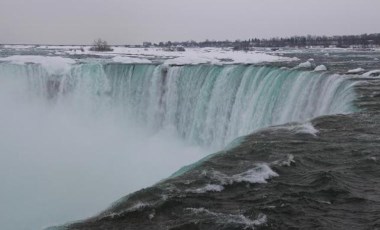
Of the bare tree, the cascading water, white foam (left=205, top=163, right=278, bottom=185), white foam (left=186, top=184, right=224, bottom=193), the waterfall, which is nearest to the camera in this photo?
white foam (left=186, top=184, right=224, bottom=193)

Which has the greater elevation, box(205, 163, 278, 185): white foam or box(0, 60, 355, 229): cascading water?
box(205, 163, 278, 185): white foam

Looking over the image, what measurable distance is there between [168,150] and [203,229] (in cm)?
1467

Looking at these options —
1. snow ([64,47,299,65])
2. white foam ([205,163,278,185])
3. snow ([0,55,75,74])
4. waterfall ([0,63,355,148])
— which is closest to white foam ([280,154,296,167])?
white foam ([205,163,278,185])

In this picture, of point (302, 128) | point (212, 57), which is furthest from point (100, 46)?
point (302, 128)

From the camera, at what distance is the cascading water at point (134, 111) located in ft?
48.9

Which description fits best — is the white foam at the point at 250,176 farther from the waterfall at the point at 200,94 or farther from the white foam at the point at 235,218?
the waterfall at the point at 200,94

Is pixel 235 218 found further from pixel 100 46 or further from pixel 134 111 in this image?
pixel 100 46

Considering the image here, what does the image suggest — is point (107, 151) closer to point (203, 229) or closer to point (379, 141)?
point (379, 141)

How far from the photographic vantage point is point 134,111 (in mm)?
23688

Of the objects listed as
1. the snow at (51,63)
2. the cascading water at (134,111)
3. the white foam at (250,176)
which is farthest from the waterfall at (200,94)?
the white foam at (250,176)

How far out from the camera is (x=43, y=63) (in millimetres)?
26578

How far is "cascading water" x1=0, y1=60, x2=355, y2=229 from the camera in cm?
1490

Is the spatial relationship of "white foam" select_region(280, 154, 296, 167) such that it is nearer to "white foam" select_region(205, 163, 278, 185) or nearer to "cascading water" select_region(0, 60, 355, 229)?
"white foam" select_region(205, 163, 278, 185)

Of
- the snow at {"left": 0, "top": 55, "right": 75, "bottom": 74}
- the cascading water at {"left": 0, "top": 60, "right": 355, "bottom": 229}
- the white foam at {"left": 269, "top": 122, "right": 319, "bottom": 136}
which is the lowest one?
the cascading water at {"left": 0, "top": 60, "right": 355, "bottom": 229}
